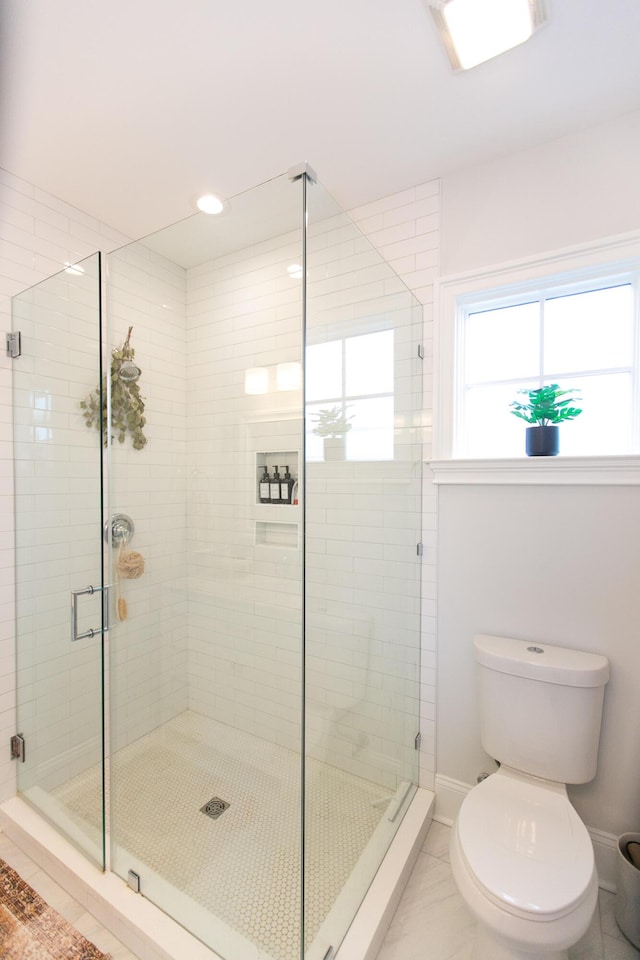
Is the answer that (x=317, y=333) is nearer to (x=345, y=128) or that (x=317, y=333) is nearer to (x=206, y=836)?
(x=345, y=128)

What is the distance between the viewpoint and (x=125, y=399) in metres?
1.71

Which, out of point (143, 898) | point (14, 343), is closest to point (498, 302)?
point (14, 343)

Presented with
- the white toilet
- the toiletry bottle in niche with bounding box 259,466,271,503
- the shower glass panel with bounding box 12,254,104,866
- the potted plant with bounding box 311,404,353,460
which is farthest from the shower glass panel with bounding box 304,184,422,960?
the shower glass panel with bounding box 12,254,104,866

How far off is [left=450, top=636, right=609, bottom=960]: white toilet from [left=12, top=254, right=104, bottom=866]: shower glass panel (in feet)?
4.72

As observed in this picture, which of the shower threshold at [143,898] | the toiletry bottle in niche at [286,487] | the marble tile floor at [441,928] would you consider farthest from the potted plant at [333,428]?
the marble tile floor at [441,928]

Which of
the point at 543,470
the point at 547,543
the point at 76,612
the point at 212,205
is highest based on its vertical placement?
the point at 212,205

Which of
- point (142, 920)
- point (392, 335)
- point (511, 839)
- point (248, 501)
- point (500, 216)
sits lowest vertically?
point (142, 920)

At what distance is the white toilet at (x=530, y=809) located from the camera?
46.1 inches

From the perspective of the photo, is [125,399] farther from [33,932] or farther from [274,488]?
[33,932]

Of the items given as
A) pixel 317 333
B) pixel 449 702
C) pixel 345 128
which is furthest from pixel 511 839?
pixel 345 128

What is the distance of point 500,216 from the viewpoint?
1.84m

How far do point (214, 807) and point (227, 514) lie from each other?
98 centimetres

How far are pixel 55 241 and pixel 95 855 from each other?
240 cm

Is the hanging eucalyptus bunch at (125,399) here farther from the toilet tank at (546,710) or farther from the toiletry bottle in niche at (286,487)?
the toilet tank at (546,710)
